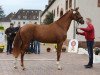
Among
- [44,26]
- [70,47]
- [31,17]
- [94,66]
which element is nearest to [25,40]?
[44,26]

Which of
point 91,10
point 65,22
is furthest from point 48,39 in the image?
point 91,10

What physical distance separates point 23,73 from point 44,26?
8.31 feet

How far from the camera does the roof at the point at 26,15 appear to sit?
132950mm

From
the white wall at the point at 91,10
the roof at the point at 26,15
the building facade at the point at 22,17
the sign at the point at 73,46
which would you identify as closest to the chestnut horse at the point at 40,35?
the sign at the point at 73,46

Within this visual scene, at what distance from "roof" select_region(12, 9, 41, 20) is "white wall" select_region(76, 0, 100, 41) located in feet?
332

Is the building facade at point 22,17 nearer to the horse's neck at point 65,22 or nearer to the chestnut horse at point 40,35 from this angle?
the horse's neck at point 65,22

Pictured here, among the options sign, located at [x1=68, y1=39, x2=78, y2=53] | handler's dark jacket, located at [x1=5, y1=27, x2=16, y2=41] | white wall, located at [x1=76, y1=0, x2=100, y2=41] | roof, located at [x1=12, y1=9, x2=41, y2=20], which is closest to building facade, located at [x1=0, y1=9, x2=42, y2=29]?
roof, located at [x1=12, y1=9, x2=41, y2=20]

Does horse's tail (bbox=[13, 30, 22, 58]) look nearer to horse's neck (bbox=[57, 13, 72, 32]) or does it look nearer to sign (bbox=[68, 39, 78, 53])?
horse's neck (bbox=[57, 13, 72, 32])

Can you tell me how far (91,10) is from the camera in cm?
3116

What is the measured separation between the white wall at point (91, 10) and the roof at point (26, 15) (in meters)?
101

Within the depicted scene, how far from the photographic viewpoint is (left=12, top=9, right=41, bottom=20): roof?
133 m

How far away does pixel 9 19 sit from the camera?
453ft

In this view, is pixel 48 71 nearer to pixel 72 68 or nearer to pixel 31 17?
pixel 72 68

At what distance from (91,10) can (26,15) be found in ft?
347
